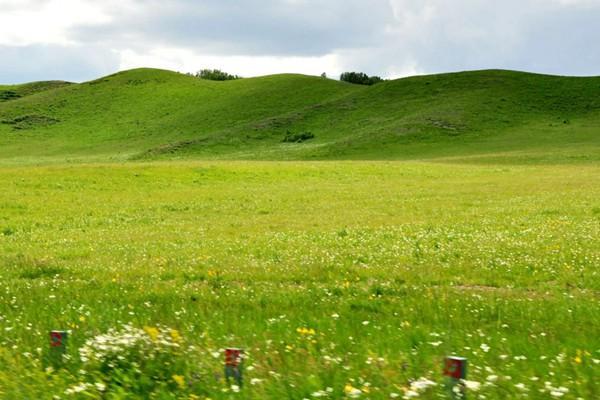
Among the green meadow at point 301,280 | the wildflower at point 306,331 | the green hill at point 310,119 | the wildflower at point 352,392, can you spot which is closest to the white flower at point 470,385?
the green meadow at point 301,280

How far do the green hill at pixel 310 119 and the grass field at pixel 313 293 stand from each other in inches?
1801

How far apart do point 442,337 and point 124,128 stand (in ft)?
415

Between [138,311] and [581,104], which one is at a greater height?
[581,104]

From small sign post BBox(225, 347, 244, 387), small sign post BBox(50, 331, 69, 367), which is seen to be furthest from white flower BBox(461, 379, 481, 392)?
small sign post BBox(50, 331, 69, 367)

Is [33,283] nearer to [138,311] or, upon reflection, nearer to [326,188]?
[138,311]

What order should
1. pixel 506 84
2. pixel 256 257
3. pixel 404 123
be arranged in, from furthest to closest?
1. pixel 506 84
2. pixel 404 123
3. pixel 256 257

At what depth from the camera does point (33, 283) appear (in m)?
13.5

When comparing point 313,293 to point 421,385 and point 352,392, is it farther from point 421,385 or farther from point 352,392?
point 421,385

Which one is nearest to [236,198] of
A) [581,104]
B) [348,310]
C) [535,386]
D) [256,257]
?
[256,257]

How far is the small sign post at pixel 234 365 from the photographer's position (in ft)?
19.6

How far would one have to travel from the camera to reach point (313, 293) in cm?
1202

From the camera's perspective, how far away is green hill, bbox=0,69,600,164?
87.3 meters

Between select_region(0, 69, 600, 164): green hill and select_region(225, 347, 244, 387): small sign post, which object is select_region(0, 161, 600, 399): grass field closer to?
select_region(225, 347, 244, 387): small sign post

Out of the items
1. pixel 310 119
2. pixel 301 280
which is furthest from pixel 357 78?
pixel 301 280
